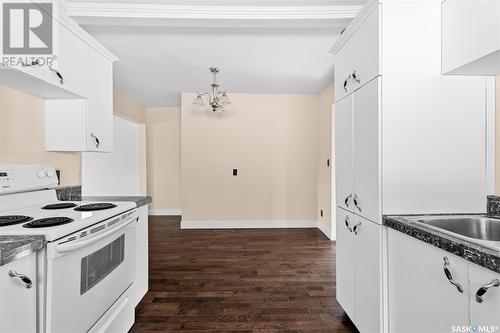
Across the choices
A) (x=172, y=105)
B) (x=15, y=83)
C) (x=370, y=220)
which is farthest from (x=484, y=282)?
(x=172, y=105)

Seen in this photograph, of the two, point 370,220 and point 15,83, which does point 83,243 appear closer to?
point 15,83

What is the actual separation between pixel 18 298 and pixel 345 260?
72.5 inches

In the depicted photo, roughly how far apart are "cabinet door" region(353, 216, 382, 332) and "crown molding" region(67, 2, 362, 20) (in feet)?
5.53

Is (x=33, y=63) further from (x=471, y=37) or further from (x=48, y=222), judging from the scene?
(x=471, y=37)

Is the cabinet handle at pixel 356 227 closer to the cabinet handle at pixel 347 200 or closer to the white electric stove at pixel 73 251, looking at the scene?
the cabinet handle at pixel 347 200

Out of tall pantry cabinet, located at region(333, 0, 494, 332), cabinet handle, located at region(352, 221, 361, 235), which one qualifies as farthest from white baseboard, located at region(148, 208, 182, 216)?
tall pantry cabinet, located at region(333, 0, 494, 332)

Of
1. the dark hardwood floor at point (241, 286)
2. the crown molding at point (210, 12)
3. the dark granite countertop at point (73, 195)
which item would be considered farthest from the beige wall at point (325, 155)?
the dark granite countertop at point (73, 195)

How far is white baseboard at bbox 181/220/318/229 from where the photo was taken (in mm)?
4645

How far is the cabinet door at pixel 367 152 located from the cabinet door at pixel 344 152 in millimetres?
76

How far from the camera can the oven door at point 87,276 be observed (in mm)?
1088

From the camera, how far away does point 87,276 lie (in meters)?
1.30

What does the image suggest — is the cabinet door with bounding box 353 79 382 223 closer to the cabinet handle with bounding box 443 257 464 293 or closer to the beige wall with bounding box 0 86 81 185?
the cabinet handle with bounding box 443 257 464 293

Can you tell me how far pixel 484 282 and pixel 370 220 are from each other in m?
0.66

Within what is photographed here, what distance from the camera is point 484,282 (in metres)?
0.86
